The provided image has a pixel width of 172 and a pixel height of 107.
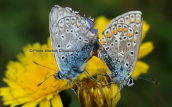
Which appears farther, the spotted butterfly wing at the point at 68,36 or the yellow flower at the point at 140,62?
the yellow flower at the point at 140,62

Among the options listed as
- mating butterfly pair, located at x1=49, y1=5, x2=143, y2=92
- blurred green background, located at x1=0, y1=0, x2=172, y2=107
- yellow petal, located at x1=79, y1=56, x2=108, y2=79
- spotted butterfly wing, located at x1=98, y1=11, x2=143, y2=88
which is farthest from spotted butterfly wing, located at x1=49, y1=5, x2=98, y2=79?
blurred green background, located at x1=0, y1=0, x2=172, y2=107

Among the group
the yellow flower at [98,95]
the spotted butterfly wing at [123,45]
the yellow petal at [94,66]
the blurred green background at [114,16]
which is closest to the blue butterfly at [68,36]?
the spotted butterfly wing at [123,45]

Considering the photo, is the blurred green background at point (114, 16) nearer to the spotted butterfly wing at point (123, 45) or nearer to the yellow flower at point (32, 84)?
the yellow flower at point (32, 84)

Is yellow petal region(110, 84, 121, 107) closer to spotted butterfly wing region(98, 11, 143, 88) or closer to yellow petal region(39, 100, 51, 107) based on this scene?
spotted butterfly wing region(98, 11, 143, 88)

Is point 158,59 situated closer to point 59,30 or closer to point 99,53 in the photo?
point 99,53

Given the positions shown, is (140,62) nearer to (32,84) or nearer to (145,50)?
(145,50)

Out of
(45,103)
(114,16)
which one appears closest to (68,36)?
(45,103)
